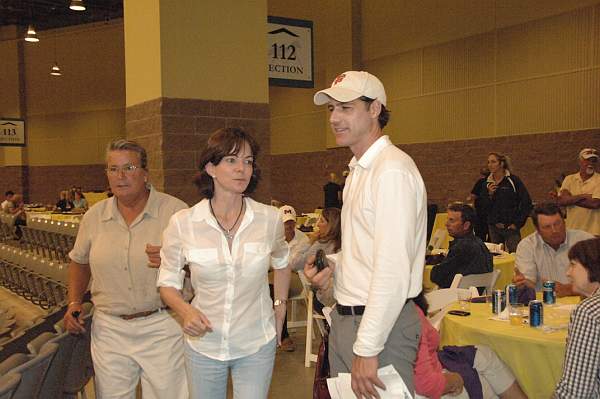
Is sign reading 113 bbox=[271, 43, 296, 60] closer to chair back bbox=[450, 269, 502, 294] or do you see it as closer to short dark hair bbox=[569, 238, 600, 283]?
chair back bbox=[450, 269, 502, 294]

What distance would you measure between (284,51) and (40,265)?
362 centimetres

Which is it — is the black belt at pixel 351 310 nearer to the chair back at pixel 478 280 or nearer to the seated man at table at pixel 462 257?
the chair back at pixel 478 280

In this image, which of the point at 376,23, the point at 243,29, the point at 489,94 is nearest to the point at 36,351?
the point at 243,29

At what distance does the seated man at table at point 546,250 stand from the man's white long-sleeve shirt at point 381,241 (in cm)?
309

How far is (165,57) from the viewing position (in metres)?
5.18

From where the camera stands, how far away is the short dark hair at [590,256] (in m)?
3.06

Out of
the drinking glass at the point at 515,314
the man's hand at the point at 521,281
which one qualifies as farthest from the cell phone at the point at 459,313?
the man's hand at the point at 521,281

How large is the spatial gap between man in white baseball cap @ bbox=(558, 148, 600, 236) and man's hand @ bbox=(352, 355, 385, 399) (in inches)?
273

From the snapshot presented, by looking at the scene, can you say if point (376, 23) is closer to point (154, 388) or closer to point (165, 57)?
point (165, 57)

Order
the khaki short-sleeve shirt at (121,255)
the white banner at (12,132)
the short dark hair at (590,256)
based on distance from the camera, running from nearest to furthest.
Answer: the khaki short-sleeve shirt at (121,255) → the short dark hair at (590,256) → the white banner at (12,132)

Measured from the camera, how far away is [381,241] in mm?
1953

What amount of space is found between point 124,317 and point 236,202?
95 cm

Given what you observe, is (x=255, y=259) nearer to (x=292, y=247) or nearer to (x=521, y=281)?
(x=521, y=281)

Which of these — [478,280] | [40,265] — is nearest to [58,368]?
[478,280]
